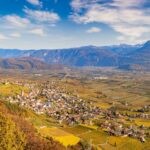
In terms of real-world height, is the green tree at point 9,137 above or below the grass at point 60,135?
above

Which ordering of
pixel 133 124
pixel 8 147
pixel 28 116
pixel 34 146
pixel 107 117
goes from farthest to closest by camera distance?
pixel 107 117, pixel 133 124, pixel 28 116, pixel 34 146, pixel 8 147

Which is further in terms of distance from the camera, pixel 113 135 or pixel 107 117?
pixel 107 117

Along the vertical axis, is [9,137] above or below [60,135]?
above

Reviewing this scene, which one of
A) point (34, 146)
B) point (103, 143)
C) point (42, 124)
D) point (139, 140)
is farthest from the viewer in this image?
point (42, 124)

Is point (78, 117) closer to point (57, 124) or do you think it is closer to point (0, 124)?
point (57, 124)

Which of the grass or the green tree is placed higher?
the green tree

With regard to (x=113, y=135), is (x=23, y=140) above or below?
A: above

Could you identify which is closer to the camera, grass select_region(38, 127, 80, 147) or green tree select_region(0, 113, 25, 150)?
green tree select_region(0, 113, 25, 150)

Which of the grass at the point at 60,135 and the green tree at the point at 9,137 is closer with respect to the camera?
the green tree at the point at 9,137

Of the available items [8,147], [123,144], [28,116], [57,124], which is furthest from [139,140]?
[8,147]

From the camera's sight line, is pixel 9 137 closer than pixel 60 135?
Yes
